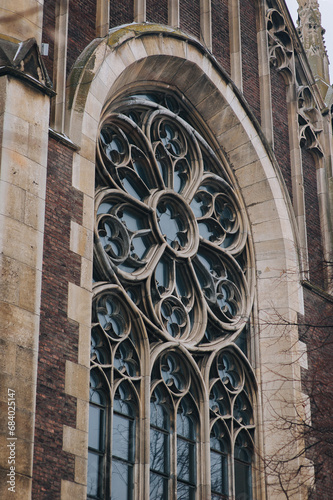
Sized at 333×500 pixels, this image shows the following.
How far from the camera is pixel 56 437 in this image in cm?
1380

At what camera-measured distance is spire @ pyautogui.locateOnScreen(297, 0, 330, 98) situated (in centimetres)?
2470

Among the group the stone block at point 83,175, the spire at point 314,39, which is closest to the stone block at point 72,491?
the stone block at point 83,175

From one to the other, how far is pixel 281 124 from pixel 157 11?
12.8 feet

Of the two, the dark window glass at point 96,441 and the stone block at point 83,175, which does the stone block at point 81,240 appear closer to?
the stone block at point 83,175

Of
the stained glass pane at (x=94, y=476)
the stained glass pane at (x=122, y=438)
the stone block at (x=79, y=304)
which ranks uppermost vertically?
the stone block at (x=79, y=304)

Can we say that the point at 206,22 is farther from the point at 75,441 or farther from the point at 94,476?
the point at 75,441

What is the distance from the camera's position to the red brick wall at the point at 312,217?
21266mm

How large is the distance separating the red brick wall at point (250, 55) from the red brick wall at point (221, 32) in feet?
1.58

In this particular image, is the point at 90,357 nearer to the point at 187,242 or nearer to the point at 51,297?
the point at 51,297

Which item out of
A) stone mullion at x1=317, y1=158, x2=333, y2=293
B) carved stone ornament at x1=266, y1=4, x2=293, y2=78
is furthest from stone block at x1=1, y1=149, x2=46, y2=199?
carved stone ornament at x1=266, y1=4, x2=293, y2=78

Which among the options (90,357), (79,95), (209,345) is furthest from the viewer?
(209,345)

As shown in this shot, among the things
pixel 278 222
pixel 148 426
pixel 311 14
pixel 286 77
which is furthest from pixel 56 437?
pixel 311 14

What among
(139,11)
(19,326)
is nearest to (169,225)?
(139,11)

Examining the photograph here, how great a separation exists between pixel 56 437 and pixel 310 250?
9.06 metres
